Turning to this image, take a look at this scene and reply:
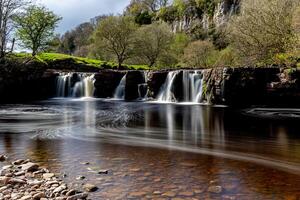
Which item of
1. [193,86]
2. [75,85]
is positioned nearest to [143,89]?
[193,86]

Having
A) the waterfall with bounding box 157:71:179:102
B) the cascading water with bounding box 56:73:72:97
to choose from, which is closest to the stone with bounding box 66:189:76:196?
the waterfall with bounding box 157:71:179:102

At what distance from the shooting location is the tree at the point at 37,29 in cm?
6106

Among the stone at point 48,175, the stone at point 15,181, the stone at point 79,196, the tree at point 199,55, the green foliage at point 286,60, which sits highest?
the tree at point 199,55

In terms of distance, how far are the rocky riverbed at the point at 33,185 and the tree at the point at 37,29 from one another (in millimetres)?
55717

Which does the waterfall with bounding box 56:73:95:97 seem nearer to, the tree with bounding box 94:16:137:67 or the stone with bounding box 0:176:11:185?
the tree with bounding box 94:16:137:67

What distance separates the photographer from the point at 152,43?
60.9m

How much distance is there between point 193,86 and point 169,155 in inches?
923

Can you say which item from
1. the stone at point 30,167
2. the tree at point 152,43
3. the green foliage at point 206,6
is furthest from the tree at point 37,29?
the stone at point 30,167

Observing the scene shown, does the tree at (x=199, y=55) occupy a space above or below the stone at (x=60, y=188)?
above

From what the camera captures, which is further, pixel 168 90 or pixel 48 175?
pixel 168 90

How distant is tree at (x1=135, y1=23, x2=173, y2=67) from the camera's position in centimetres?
6025

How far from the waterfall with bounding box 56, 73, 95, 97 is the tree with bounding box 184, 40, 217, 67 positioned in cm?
1884

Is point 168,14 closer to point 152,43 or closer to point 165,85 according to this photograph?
point 152,43

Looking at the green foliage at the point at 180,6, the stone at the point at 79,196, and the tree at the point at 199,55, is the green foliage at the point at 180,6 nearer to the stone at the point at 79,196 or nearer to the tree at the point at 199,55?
the tree at the point at 199,55
